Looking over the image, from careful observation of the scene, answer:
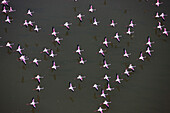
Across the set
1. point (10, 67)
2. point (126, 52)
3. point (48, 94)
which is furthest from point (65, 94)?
point (126, 52)

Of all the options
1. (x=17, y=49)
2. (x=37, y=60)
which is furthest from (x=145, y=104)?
(x=17, y=49)

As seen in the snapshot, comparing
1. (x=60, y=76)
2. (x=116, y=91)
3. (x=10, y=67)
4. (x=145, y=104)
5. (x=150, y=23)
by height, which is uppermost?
(x=150, y=23)

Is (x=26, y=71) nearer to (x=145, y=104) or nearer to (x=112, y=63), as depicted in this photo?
(x=112, y=63)

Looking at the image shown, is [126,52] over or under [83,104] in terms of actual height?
over

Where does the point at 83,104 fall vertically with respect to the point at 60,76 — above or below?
below

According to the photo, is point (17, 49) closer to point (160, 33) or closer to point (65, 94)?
point (65, 94)
